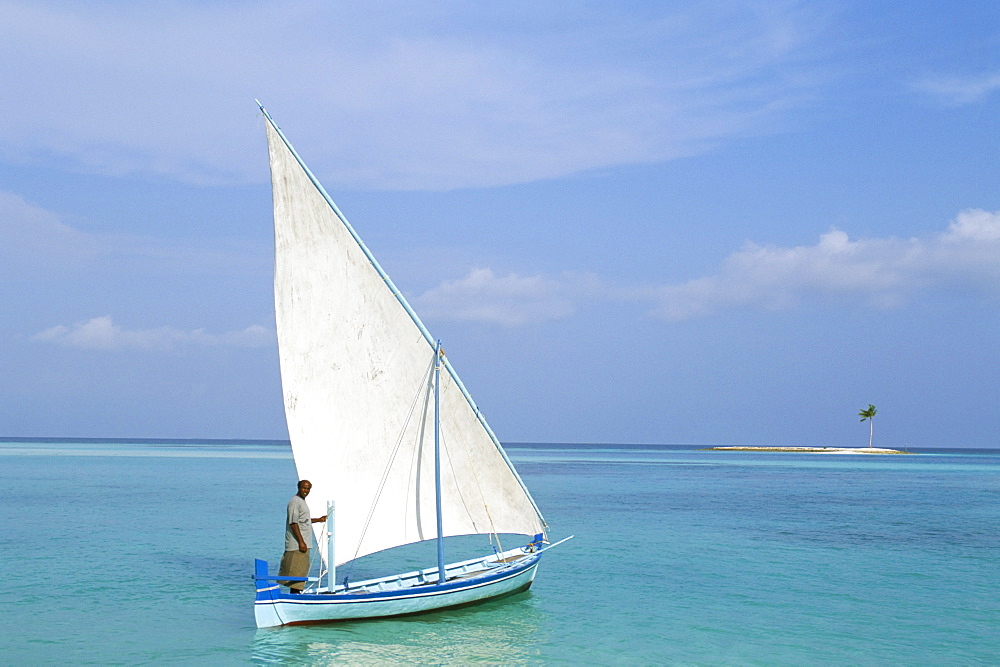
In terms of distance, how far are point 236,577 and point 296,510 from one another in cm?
808

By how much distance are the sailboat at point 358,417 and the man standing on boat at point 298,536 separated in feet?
1.11

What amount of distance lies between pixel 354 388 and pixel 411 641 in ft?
14.8

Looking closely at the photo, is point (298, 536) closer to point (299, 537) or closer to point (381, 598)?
point (299, 537)

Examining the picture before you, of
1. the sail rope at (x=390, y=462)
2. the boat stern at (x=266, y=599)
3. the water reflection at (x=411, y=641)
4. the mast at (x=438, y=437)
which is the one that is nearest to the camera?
the water reflection at (x=411, y=641)

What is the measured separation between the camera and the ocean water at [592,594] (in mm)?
15898

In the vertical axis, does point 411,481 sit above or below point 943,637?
above

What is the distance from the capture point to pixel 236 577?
22.8 metres

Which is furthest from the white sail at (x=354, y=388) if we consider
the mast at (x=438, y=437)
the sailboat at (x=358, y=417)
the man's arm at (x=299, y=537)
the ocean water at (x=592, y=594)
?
the ocean water at (x=592, y=594)

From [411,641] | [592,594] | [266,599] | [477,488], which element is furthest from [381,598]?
[592,594]

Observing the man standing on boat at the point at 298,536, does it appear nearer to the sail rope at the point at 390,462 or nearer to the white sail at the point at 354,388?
the white sail at the point at 354,388

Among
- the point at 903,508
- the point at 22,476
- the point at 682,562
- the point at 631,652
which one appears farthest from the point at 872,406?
the point at 631,652

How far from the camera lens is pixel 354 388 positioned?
54.3 ft

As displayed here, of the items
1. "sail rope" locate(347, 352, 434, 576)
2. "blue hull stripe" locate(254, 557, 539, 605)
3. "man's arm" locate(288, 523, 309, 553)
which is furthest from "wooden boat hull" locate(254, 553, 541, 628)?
"sail rope" locate(347, 352, 434, 576)

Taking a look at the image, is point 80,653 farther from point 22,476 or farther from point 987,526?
point 22,476
